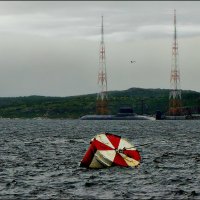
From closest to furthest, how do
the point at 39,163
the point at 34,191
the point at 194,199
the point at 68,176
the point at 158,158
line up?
the point at 194,199 → the point at 34,191 → the point at 68,176 → the point at 39,163 → the point at 158,158

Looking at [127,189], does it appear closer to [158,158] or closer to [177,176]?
[177,176]

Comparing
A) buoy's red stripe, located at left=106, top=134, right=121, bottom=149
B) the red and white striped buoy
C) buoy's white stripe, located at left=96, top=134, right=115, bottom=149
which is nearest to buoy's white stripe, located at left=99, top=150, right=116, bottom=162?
the red and white striped buoy

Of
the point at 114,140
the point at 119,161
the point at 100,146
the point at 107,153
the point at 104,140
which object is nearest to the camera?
the point at 100,146

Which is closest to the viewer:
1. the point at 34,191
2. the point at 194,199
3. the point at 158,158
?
the point at 194,199

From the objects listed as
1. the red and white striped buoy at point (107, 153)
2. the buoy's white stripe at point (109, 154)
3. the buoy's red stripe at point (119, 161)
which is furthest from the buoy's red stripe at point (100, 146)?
the buoy's red stripe at point (119, 161)

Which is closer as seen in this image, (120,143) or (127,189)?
(127,189)

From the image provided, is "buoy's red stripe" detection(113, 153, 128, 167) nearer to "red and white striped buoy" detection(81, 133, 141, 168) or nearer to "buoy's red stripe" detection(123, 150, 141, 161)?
"red and white striped buoy" detection(81, 133, 141, 168)

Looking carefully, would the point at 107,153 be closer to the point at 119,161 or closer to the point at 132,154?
the point at 119,161

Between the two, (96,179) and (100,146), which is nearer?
(96,179)

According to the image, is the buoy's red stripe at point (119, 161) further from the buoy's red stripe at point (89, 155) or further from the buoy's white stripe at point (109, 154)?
the buoy's red stripe at point (89, 155)

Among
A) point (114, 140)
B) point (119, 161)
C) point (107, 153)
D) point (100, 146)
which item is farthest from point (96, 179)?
point (114, 140)

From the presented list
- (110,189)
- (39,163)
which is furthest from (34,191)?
(39,163)
